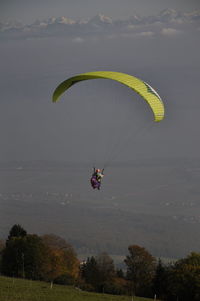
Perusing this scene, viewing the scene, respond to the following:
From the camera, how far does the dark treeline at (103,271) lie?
120 ft

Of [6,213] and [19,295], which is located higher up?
[6,213]

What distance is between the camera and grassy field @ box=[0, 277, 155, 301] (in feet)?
89.4

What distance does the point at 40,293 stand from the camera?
29391 mm

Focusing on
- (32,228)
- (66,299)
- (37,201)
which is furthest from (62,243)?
(37,201)

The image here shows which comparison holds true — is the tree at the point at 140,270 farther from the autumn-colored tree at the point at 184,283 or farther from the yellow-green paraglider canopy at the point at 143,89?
the yellow-green paraglider canopy at the point at 143,89

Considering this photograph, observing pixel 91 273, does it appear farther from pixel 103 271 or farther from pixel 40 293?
pixel 40 293

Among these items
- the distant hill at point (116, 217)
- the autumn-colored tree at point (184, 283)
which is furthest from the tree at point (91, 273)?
the distant hill at point (116, 217)

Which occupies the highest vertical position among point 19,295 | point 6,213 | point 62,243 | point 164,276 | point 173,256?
point 6,213

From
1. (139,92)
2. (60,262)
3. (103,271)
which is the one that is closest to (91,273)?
(103,271)

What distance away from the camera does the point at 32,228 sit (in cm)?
13775

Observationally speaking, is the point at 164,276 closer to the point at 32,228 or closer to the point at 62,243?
the point at 62,243

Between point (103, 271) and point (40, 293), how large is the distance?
23.5 m

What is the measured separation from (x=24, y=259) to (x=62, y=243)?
77.6 feet

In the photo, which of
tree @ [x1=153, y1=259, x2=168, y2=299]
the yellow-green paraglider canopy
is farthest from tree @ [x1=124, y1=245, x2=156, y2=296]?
the yellow-green paraglider canopy
